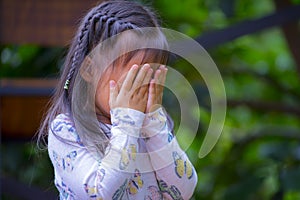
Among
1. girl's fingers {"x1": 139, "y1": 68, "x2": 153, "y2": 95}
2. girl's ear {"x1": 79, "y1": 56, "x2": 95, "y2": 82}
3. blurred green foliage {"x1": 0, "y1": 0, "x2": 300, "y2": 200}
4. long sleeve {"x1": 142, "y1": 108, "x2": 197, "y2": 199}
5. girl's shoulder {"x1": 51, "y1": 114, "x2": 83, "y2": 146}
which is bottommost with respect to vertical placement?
blurred green foliage {"x1": 0, "y1": 0, "x2": 300, "y2": 200}

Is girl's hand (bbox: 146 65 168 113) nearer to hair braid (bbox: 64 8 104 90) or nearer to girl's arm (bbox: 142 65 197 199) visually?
girl's arm (bbox: 142 65 197 199)

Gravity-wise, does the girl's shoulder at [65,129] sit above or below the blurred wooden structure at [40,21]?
above

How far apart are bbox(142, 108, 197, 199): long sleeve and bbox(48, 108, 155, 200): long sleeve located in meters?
0.04

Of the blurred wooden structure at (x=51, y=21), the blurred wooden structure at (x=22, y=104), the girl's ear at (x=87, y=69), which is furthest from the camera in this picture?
the blurred wooden structure at (x=51, y=21)

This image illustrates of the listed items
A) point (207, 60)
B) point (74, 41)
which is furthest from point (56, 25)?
point (74, 41)

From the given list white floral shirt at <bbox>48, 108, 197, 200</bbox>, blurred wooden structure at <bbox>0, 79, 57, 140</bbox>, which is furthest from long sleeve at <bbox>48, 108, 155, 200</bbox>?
blurred wooden structure at <bbox>0, 79, 57, 140</bbox>

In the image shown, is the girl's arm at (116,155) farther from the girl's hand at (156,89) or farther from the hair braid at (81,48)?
the hair braid at (81,48)

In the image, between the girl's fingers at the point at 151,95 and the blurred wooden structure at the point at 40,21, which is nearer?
the girl's fingers at the point at 151,95

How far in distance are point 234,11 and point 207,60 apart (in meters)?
1.19

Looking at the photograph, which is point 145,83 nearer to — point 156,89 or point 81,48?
point 156,89

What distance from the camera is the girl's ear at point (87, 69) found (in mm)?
1524

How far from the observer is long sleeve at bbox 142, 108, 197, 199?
1.48 m

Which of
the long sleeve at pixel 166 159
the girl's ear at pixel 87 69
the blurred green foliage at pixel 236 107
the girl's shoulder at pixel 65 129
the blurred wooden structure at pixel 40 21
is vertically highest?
the girl's ear at pixel 87 69

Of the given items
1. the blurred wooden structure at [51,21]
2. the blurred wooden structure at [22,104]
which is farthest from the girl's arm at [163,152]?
the blurred wooden structure at [51,21]
